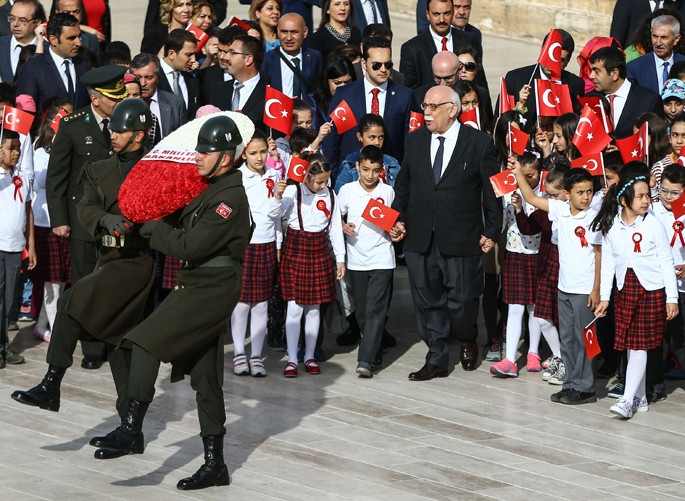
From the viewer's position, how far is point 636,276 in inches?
401

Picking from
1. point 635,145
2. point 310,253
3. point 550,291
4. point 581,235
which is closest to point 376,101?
point 310,253

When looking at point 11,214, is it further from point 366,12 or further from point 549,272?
point 366,12

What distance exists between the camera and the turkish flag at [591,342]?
1030cm

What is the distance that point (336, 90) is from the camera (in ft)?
40.9

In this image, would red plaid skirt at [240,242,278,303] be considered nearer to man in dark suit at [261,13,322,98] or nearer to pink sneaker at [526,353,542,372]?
pink sneaker at [526,353,542,372]

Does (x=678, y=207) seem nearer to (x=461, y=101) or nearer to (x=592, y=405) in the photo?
(x=592, y=405)

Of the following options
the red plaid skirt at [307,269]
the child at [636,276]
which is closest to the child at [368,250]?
the red plaid skirt at [307,269]

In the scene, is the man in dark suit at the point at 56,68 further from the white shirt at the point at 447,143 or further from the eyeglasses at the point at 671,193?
the eyeglasses at the point at 671,193

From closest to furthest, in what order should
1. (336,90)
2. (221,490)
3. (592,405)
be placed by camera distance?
(221,490) → (592,405) → (336,90)

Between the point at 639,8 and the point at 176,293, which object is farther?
the point at 639,8

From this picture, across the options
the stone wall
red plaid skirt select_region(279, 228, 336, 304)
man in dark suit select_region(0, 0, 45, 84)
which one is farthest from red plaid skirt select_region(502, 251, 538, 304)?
the stone wall

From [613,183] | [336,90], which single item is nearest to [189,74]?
[336,90]

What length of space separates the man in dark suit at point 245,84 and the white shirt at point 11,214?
194 centimetres

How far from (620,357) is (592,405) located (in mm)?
665
